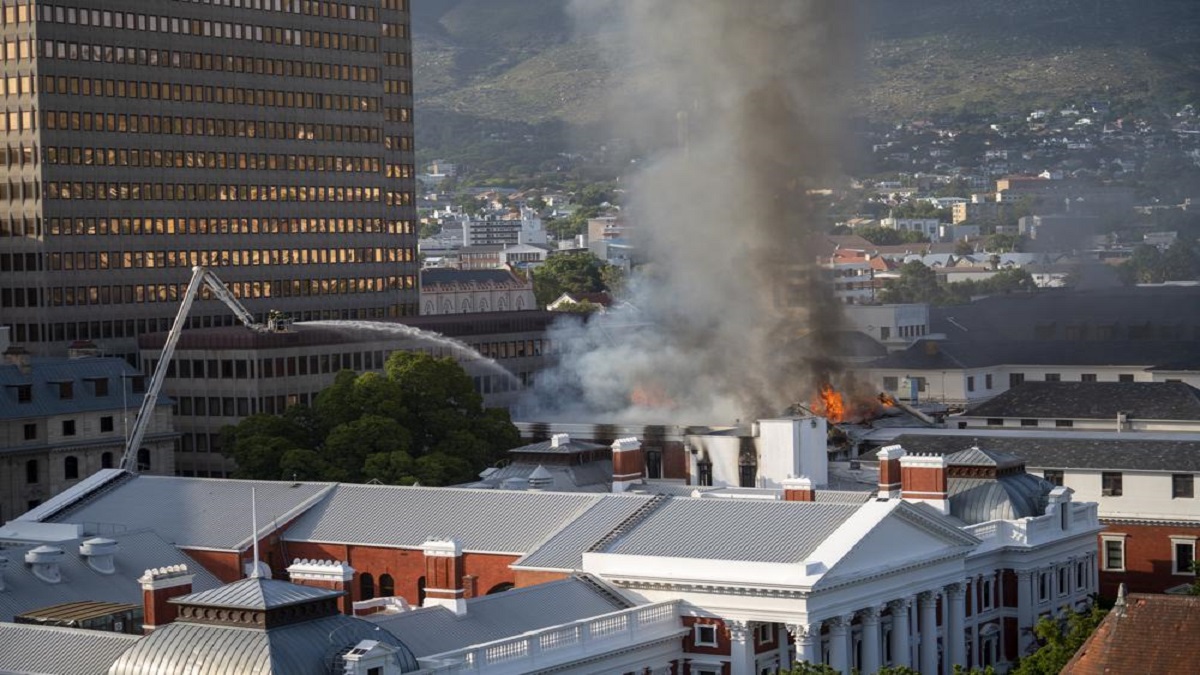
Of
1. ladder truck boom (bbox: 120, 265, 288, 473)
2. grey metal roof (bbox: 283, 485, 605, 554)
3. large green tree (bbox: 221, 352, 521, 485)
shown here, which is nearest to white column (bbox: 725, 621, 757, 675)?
grey metal roof (bbox: 283, 485, 605, 554)

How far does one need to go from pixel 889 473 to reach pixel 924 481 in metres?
2.09

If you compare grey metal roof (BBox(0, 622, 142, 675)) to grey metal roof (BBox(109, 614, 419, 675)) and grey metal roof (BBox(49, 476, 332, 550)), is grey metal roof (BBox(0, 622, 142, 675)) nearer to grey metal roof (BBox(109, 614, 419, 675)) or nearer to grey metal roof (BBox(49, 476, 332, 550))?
grey metal roof (BBox(109, 614, 419, 675))

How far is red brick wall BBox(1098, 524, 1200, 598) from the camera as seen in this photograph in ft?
460

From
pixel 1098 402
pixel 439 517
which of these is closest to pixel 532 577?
pixel 439 517

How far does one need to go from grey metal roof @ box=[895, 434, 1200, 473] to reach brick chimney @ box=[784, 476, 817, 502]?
1154 inches

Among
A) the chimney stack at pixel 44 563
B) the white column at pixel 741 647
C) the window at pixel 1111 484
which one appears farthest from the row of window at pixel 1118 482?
the chimney stack at pixel 44 563

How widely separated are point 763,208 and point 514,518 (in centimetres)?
6510

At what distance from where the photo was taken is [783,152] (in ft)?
579

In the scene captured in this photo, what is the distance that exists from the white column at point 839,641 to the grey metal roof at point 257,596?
2620 cm

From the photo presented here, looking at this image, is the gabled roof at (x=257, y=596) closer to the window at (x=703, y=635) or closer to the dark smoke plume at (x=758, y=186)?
the window at (x=703, y=635)

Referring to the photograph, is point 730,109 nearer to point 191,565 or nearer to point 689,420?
point 689,420

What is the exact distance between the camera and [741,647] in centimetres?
10406

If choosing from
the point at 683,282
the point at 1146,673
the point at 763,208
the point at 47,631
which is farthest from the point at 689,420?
the point at 1146,673

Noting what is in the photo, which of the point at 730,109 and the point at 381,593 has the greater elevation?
the point at 730,109
